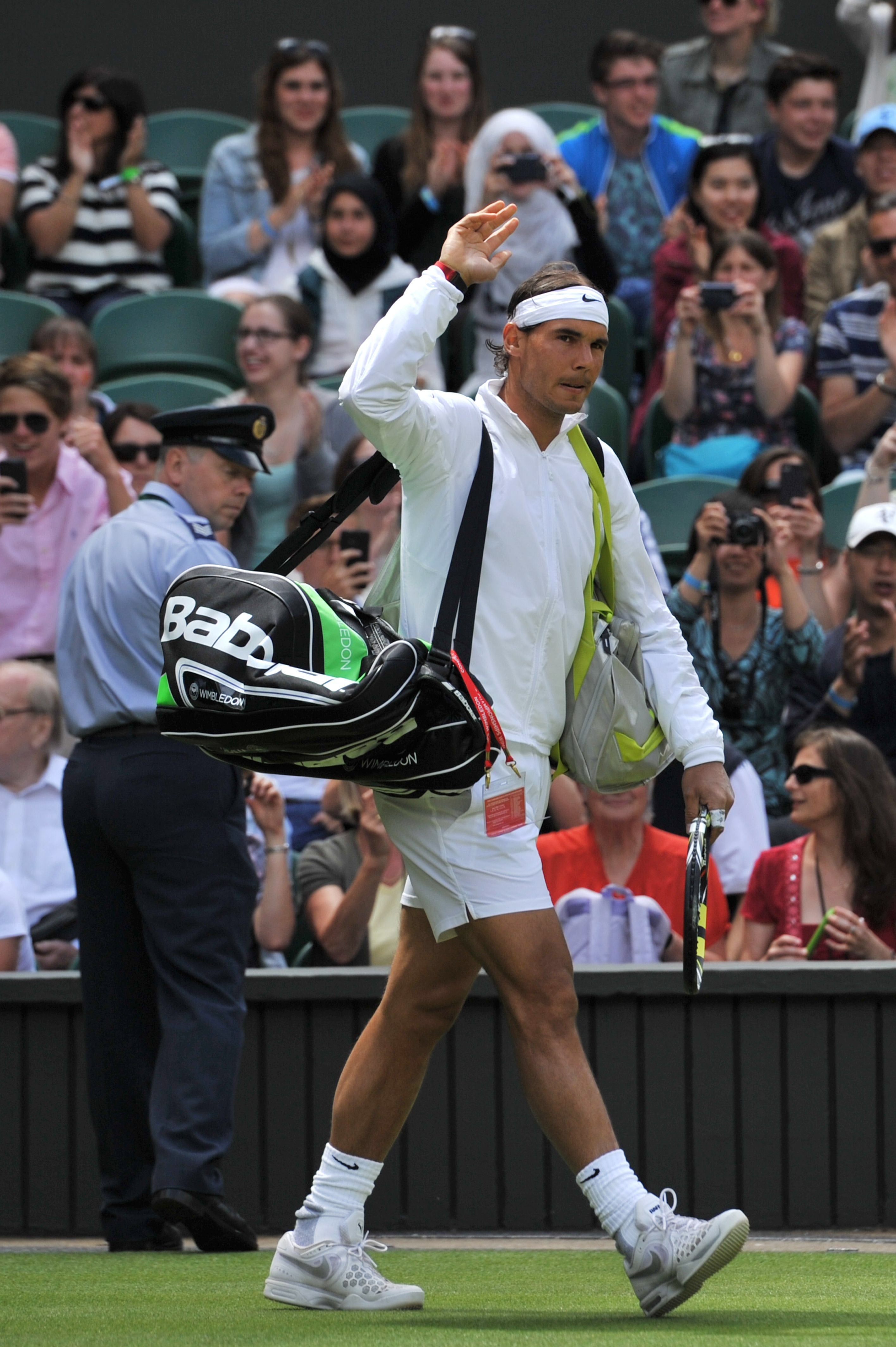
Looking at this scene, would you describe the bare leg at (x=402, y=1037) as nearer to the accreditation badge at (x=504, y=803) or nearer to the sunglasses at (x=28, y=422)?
the accreditation badge at (x=504, y=803)

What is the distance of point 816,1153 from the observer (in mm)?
5699

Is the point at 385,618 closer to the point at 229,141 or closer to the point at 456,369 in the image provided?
the point at 456,369

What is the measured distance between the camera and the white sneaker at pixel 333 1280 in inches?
163

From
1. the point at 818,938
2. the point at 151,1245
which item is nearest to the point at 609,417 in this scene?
the point at 818,938

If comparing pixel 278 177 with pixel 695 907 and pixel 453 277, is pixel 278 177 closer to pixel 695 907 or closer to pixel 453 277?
pixel 453 277

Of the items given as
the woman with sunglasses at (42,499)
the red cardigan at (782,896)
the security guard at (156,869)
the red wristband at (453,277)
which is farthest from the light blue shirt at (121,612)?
the woman with sunglasses at (42,499)

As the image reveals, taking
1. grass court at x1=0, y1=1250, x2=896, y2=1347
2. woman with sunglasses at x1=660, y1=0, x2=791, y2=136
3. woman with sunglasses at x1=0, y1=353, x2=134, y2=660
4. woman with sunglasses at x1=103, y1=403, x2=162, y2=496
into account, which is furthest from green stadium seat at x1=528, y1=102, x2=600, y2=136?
grass court at x1=0, y1=1250, x2=896, y2=1347

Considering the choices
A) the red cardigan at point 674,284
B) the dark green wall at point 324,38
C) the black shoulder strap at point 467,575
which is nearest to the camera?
the black shoulder strap at point 467,575

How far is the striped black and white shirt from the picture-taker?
10.4 m

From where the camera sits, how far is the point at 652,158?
10.5m

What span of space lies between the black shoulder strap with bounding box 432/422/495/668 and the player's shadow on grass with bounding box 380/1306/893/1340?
125 centimetres

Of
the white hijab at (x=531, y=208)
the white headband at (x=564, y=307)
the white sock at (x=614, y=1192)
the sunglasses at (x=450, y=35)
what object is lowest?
the white sock at (x=614, y=1192)

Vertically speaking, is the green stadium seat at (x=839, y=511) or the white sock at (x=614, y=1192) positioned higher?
the green stadium seat at (x=839, y=511)

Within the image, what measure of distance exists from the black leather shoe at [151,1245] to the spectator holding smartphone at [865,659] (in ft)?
9.17
